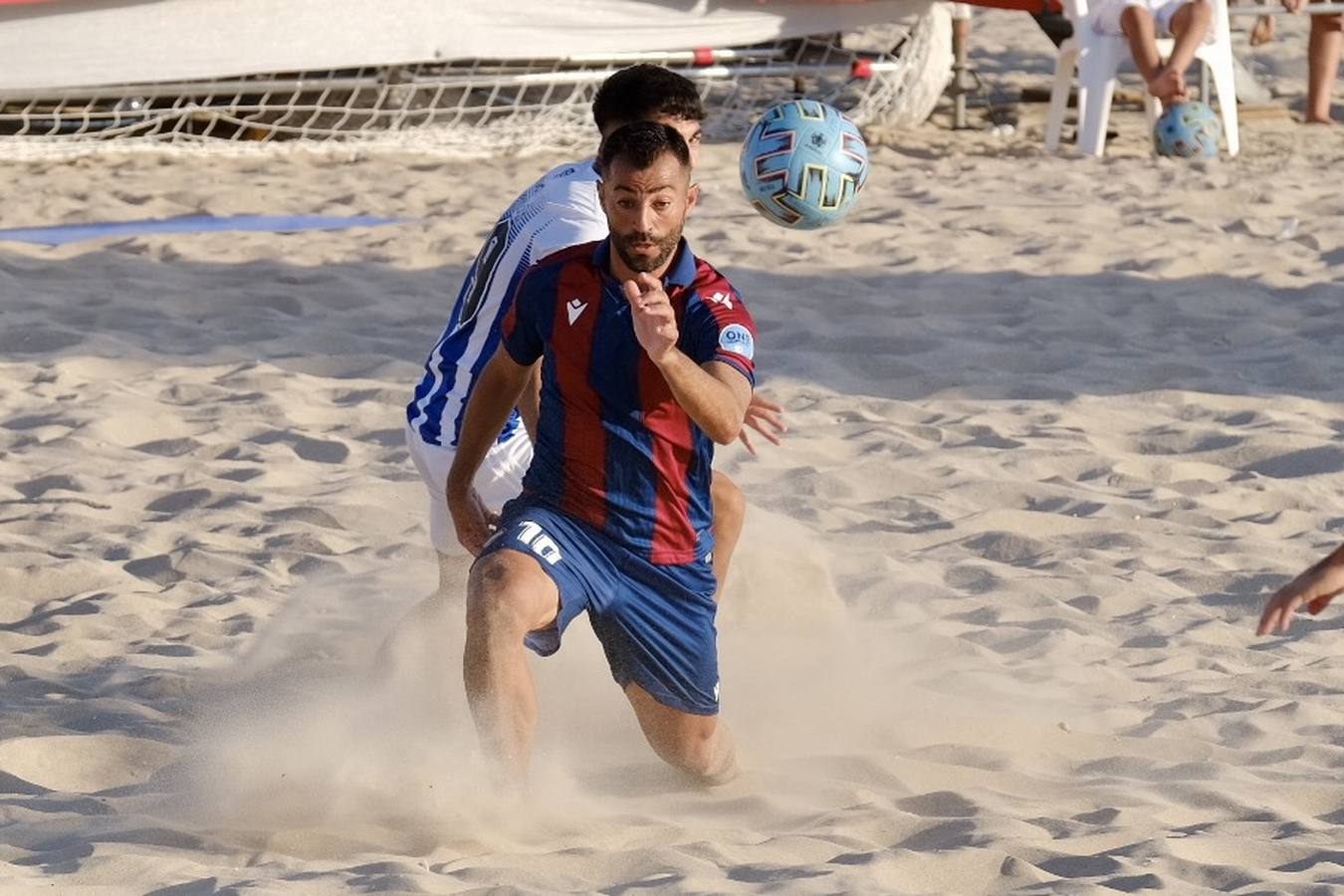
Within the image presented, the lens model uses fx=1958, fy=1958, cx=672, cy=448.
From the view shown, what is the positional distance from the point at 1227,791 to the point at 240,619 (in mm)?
2510

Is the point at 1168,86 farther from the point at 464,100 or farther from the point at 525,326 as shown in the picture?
the point at 525,326

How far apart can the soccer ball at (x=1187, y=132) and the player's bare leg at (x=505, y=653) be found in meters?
8.20

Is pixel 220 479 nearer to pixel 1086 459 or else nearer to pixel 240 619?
pixel 240 619

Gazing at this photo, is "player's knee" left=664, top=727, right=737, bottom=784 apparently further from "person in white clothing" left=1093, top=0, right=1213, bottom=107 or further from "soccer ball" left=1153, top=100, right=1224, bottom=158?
"person in white clothing" left=1093, top=0, right=1213, bottom=107

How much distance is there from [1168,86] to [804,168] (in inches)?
267

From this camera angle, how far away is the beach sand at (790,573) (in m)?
3.60

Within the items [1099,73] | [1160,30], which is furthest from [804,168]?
[1160,30]

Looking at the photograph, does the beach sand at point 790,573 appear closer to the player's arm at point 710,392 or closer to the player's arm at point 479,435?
the player's arm at point 479,435

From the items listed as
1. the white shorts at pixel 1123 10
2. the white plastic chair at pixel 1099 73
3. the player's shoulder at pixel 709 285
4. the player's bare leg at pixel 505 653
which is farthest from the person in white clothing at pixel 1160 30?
the player's bare leg at pixel 505 653

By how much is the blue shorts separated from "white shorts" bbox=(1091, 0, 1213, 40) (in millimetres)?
8357

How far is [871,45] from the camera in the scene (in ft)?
49.5

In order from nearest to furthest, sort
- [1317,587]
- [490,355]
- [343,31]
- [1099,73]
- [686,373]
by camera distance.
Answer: [1317,587] → [686,373] → [490,355] → [1099,73] → [343,31]

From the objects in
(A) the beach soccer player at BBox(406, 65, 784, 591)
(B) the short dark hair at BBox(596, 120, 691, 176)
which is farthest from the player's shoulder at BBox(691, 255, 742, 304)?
(A) the beach soccer player at BBox(406, 65, 784, 591)

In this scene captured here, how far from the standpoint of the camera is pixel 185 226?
9.42m
